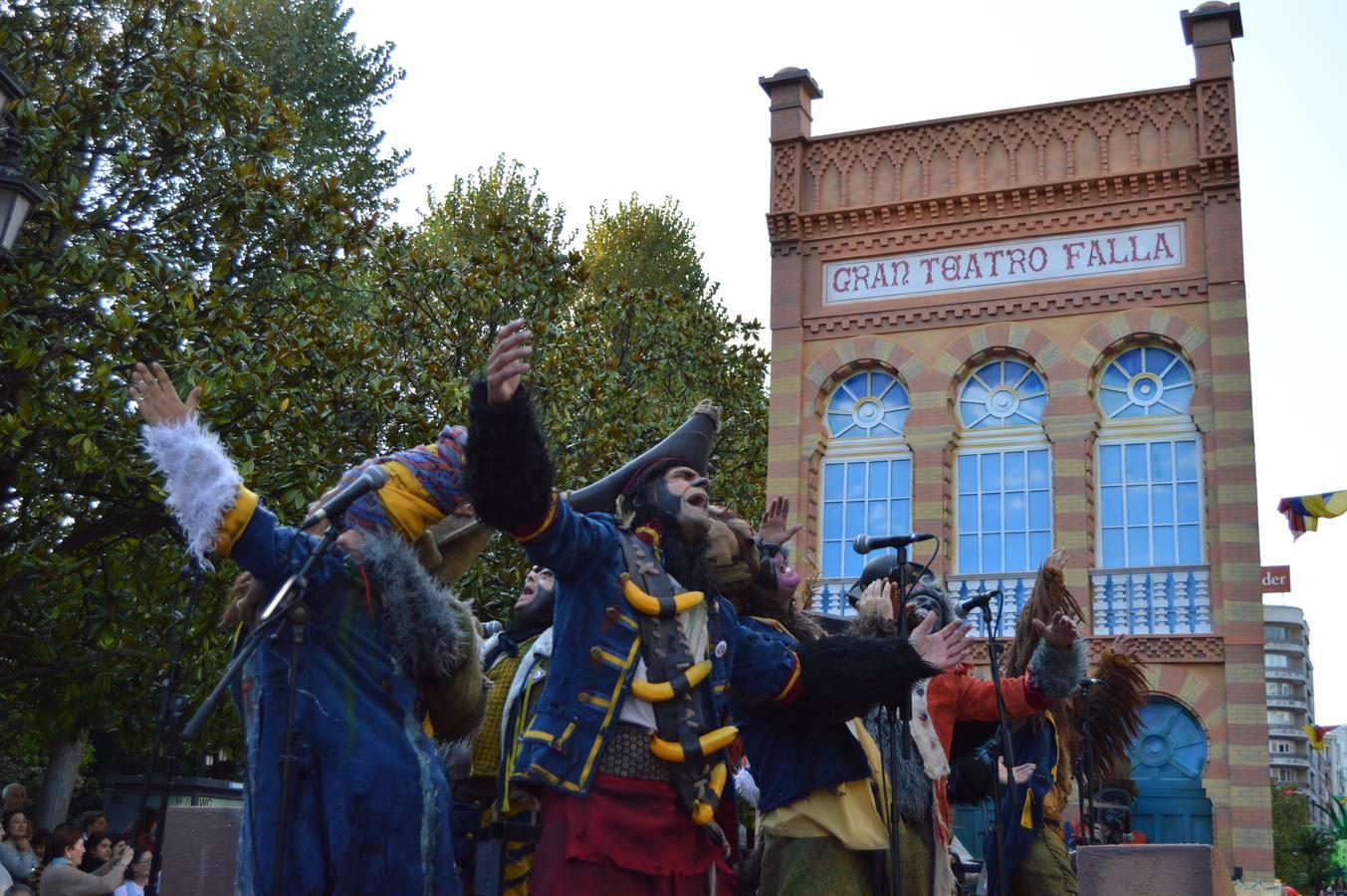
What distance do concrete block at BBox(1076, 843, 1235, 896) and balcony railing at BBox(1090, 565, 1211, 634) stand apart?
13141mm

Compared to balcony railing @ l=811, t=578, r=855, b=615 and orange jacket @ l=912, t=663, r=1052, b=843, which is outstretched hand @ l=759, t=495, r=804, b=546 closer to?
orange jacket @ l=912, t=663, r=1052, b=843

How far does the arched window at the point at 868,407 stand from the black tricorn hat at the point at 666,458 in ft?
50.4

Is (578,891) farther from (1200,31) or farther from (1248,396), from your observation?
(1200,31)

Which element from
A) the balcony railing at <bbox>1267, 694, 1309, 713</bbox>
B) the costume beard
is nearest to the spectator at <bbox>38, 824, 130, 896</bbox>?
the costume beard

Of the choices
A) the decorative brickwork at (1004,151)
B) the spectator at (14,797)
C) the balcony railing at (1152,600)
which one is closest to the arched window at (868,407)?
the decorative brickwork at (1004,151)

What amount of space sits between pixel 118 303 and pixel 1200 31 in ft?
51.6

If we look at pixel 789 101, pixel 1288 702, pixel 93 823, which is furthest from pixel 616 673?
pixel 1288 702

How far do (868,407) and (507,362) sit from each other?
55.4ft

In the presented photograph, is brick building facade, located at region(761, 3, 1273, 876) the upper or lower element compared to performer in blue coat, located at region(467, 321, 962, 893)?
upper

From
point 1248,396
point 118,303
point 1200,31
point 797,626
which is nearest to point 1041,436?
point 1248,396

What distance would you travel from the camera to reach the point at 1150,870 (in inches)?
207

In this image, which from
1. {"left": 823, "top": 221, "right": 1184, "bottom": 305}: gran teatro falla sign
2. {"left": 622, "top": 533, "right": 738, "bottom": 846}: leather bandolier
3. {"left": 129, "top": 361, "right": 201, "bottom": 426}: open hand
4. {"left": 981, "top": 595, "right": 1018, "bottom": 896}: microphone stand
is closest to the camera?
{"left": 129, "top": 361, "right": 201, "bottom": 426}: open hand

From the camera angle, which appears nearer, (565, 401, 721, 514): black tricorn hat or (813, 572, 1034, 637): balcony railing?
(565, 401, 721, 514): black tricorn hat

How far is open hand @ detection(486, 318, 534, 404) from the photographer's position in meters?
3.58
